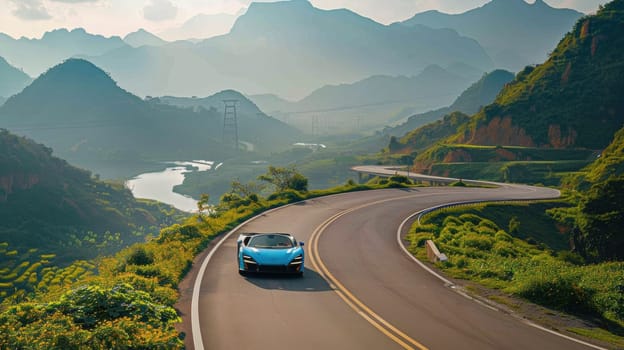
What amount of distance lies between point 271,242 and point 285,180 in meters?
36.6

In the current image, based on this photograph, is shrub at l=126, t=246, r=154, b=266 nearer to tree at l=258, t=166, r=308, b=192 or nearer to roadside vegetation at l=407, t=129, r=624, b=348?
roadside vegetation at l=407, t=129, r=624, b=348

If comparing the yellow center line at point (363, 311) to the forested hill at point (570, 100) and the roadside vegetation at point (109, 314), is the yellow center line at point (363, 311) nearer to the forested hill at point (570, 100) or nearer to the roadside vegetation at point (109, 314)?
the roadside vegetation at point (109, 314)

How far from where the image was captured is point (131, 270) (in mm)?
14289

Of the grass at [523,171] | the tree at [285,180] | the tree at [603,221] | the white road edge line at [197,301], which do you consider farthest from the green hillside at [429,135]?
the white road edge line at [197,301]

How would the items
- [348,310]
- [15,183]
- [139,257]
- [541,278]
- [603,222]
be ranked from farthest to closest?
[15,183] < [603,222] < [139,257] < [541,278] < [348,310]

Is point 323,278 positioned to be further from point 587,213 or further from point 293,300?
point 587,213

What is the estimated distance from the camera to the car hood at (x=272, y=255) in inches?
578

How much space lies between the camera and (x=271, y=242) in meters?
15.8

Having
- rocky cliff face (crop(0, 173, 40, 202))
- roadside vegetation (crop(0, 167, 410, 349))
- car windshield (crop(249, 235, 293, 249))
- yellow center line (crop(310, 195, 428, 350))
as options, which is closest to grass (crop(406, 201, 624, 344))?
yellow center line (crop(310, 195, 428, 350))

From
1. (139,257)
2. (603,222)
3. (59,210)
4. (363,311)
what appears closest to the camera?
(363,311)

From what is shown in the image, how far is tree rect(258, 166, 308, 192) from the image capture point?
48.2 meters

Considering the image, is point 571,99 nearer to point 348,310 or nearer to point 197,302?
point 348,310

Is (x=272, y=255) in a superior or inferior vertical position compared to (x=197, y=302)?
superior

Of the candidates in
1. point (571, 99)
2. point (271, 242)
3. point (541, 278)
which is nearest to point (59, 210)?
point (271, 242)
